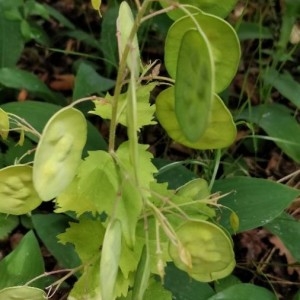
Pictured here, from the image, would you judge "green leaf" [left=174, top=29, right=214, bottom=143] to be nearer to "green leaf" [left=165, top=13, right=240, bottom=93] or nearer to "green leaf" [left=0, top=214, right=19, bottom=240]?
"green leaf" [left=165, top=13, right=240, bottom=93]

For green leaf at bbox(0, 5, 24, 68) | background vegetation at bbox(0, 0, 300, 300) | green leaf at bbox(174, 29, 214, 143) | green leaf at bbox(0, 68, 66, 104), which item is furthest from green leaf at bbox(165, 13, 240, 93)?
green leaf at bbox(0, 5, 24, 68)

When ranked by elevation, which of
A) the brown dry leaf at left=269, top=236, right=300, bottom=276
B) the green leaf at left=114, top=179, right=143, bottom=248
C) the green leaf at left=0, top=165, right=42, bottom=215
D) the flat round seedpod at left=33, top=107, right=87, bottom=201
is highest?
the flat round seedpod at left=33, top=107, right=87, bottom=201

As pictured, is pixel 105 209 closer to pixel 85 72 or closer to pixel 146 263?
pixel 146 263

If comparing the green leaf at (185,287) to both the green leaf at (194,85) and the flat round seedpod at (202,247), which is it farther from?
the green leaf at (194,85)

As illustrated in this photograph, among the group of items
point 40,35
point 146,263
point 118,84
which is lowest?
point 40,35

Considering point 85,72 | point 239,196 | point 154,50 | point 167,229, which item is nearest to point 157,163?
point 239,196

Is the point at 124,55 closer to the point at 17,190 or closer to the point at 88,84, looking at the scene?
the point at 17,190
